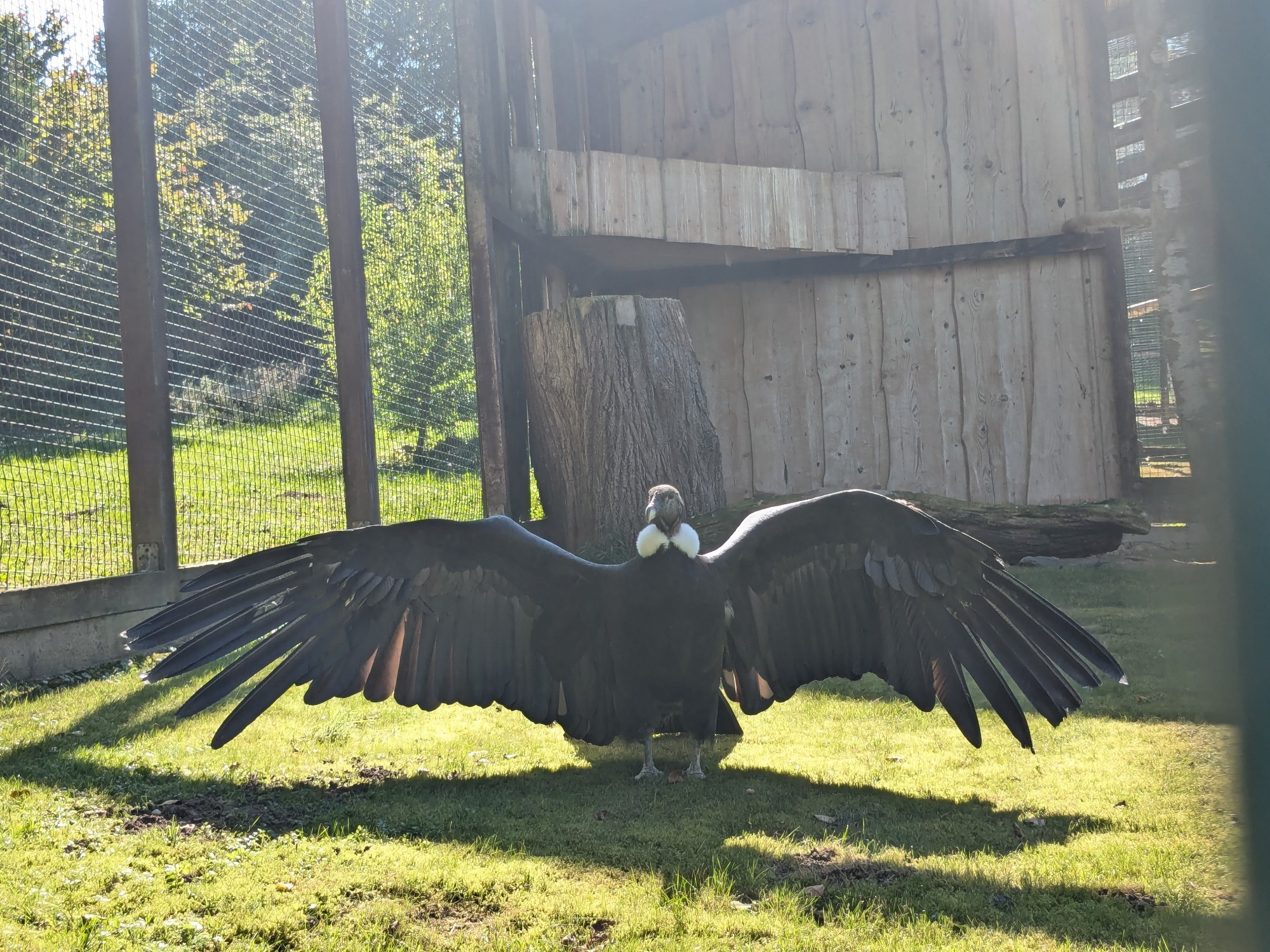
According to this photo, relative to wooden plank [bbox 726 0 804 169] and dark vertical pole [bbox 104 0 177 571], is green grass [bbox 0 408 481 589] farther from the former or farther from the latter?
wooden plank [bbox 726 0 804 169]

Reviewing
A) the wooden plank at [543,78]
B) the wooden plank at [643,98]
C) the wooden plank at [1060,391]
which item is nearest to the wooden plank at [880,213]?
the wooden plank at [1060,391]

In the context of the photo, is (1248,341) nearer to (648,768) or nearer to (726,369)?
(648,768)

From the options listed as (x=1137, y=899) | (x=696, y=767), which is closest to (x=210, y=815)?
(x=696, y=767)

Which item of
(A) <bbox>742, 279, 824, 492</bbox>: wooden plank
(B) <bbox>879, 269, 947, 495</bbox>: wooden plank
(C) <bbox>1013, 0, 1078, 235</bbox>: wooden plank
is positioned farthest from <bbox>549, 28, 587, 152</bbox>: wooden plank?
(C) <bbox>1013, 0, 1078, 235</bbox>: wooden plank

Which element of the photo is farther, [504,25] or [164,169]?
[504,25]

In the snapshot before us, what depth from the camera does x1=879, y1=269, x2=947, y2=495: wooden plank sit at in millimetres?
7023

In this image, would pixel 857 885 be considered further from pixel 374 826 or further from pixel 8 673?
pixel 8 673

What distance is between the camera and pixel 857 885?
2.25 m

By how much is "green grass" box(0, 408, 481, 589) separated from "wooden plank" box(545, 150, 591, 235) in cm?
164

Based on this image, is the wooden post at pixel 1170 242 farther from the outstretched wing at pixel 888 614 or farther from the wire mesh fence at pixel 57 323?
the wire mesh fence at pixel 57 323

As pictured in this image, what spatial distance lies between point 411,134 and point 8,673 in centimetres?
379

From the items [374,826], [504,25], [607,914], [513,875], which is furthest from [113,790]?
[504,25]

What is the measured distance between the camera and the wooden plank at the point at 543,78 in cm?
659

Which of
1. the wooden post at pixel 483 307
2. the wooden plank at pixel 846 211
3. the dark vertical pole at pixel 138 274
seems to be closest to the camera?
the dark vertical pole at pixel 138 274
